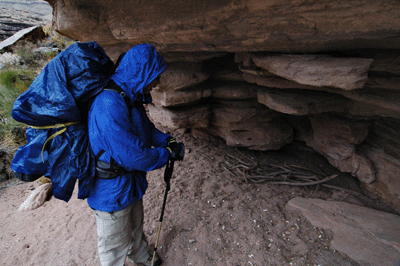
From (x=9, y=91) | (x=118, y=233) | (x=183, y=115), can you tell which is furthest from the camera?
(x=9, y=91)

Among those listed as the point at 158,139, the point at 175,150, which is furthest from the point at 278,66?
the point at 158,139

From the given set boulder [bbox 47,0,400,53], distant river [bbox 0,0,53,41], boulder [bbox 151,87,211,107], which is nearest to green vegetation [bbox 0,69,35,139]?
boulder [bbox 47,0,400,53]

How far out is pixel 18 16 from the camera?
55.7 ft

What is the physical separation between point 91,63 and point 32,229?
12.6 ft

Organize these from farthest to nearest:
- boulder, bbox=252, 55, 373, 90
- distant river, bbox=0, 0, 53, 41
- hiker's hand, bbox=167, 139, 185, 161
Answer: distant river, bbox=0, 0, 53, 41 → hiker's hand, bbox=167, 139, 185, 161 → boulder, bbox=252, 55, 373, 90

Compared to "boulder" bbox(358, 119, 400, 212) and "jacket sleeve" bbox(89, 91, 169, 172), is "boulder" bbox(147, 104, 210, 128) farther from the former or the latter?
"boulder" bbox(358, 119, 400, 212)

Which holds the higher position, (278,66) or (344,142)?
(278,66)

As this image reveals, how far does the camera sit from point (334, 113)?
4.33m

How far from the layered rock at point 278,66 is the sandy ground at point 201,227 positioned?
90 centimetres

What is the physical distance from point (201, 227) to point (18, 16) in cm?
2246

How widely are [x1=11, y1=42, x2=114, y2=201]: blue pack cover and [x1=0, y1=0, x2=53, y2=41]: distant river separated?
1850 cm

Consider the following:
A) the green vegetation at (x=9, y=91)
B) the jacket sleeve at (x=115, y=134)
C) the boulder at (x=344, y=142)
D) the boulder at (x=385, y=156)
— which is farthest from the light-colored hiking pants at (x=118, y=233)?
the green vegetation at (x=9, y=91)

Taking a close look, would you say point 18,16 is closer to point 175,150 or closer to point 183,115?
point 183,115

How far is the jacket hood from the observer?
6.80ft
